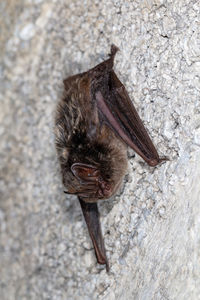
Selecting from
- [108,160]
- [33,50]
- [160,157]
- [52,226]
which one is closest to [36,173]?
[52,226]

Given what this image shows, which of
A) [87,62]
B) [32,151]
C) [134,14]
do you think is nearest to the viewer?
[134,14]

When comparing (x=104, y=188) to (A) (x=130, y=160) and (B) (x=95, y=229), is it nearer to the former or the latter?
(A) (x=130, y=160)

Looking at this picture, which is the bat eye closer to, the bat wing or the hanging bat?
the hanging bat

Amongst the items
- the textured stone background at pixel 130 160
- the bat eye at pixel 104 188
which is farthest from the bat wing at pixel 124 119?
the bat eye at pixel 104 188

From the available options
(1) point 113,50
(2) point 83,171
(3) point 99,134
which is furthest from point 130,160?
(1) point 113,50

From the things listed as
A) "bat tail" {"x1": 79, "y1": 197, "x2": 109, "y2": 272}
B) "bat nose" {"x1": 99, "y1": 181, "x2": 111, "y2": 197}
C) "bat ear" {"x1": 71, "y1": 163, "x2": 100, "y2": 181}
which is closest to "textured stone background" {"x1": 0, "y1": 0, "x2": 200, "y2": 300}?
"bat tail" {"x1": 79, "y1": 197, "x2": 109, "y2": 272}

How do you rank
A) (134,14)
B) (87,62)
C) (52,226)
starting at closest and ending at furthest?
(134,14) < (87,62) < (52,226)

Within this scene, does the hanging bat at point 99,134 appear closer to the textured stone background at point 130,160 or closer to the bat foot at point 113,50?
the bat foot at point 113,50

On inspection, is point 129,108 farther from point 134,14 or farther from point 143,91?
point 134,14
